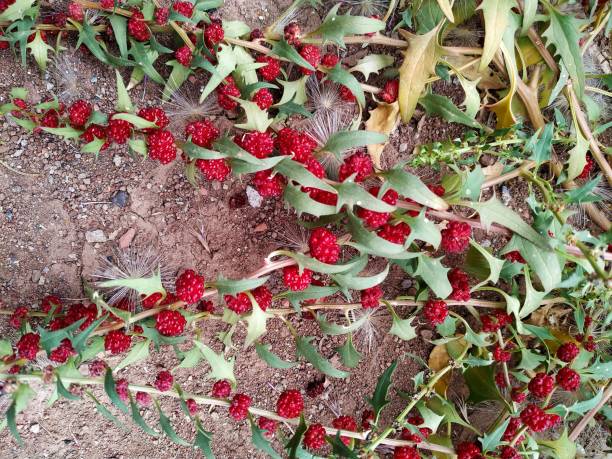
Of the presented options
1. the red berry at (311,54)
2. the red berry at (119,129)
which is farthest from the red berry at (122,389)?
the red berry at (311,54)

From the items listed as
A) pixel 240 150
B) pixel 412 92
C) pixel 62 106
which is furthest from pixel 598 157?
pixel 62 106

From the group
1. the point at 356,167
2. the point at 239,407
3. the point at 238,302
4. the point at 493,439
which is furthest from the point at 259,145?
the point at 493,439

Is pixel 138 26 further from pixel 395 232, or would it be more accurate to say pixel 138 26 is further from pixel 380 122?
pixel 395 232

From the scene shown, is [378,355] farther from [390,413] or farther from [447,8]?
[447,8]

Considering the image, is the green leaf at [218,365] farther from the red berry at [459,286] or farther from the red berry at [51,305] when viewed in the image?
the red berry at [459,286]

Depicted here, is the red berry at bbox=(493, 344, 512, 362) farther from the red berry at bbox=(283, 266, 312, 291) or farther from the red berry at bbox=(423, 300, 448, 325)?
the red berry at bbox=(283, 266, 312, 291)

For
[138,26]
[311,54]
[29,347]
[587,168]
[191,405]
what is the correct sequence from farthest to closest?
[587,168]
[311,54]
[138,26]
[191,405]
[29,347]

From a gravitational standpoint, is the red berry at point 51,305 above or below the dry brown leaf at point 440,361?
above
